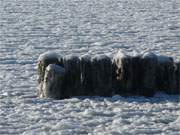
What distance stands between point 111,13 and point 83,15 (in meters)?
0.77

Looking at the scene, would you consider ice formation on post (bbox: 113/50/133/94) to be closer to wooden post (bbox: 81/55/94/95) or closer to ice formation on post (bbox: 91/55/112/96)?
ice formation on post (bbox: 91/55/112/96)

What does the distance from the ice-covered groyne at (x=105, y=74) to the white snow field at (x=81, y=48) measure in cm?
15

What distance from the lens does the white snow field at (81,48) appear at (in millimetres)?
6176

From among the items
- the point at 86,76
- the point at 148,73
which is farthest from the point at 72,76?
the point at 148,73

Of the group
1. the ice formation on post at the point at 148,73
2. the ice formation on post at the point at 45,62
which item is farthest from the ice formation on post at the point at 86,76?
the ice formation on post at the point at 148,73

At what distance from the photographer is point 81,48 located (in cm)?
1010

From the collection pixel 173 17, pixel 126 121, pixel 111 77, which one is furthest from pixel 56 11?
pixel 126 121

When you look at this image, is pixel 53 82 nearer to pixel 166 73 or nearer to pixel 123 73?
pixel 123 73

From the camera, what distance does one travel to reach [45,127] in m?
6.04

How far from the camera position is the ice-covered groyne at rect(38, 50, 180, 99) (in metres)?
7.10

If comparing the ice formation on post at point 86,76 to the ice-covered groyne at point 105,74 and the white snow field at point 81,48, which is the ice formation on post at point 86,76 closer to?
the ice-covered groyne at point 105,74

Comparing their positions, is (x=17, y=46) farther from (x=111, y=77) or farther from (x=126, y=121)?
(x=126, y=121)

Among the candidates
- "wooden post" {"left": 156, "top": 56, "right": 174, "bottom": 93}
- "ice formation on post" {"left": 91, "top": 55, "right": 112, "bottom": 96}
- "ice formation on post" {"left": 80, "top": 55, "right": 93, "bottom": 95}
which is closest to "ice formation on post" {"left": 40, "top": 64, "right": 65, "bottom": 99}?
"ice formation on post" {"left": 80, "top": 55, "right": 93, "bottom": 95}

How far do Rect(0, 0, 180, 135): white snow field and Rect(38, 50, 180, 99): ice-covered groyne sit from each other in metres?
0.15
